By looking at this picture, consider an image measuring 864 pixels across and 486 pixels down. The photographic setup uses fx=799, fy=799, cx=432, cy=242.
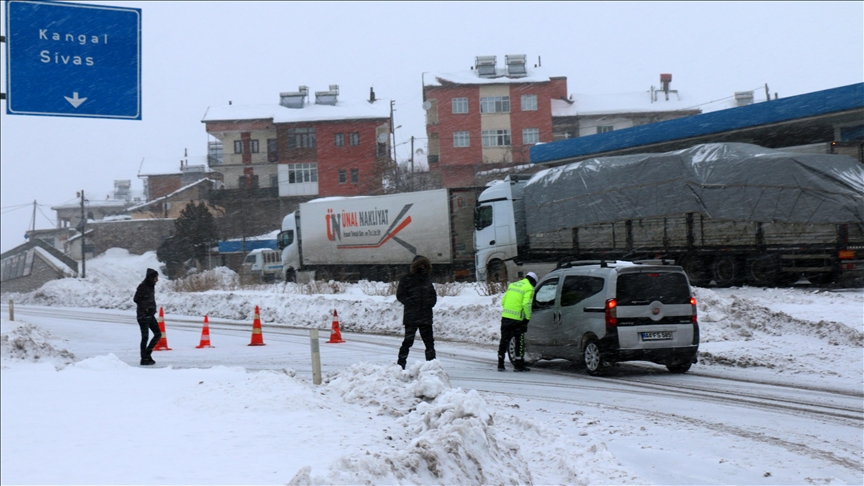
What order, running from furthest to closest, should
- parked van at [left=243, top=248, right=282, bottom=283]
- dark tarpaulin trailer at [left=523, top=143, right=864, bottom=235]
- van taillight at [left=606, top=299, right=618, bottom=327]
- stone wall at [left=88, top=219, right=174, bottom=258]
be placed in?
stone wall at [left=88, top=219, right=174, bottom=258], parked van at [left=243, top=248, right=282, bottom=283], dark tarpaulin trailer at [left=523, top=143, right=864, bottom=235], van taillight at [left=606, top=299, right=618, bottom=327]

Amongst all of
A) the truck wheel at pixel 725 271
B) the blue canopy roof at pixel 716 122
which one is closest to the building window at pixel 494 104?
the blue canopy roof at pixel 716 122

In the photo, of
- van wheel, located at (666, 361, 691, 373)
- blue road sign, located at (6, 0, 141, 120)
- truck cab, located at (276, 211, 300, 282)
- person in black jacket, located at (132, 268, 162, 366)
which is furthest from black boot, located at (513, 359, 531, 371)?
truck cab, located at (276, 211, 300, 282)

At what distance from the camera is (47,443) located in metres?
4.69

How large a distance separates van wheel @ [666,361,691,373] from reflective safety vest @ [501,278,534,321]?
2415 millimetres

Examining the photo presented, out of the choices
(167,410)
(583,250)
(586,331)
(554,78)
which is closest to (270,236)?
(554,78)

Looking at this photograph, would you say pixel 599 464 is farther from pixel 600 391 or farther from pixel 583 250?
pixel 583 250

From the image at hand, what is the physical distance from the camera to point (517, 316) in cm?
1308

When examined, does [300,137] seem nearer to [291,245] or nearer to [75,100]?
[291,245]

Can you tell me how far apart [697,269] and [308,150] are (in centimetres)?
5057

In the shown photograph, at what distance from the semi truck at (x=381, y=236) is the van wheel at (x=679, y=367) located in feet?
59.1

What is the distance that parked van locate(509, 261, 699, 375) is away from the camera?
478 inches

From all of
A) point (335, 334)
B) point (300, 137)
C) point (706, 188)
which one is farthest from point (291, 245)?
point (300, 137)

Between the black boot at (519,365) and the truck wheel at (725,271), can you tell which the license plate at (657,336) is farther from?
the truck wheel at (725,271)

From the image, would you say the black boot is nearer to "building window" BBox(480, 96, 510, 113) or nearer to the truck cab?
the truck cab
